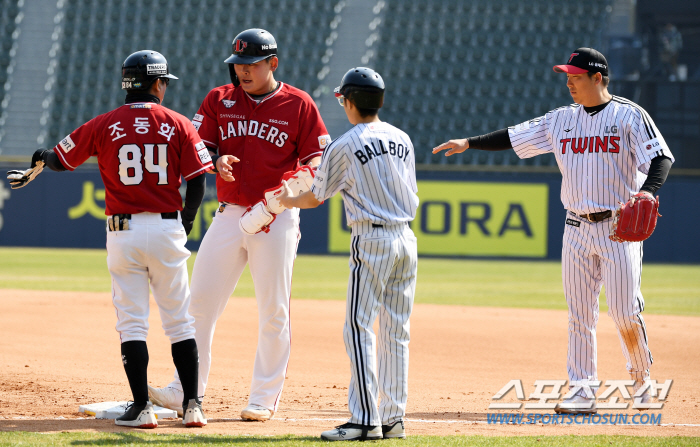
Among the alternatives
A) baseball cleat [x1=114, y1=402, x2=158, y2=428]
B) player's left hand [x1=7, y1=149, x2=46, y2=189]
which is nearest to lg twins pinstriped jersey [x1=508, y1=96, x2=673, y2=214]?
baseball cleat [x1=114, y1=402, x2=158, y2=428]

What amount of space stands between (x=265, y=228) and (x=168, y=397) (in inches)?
41.9

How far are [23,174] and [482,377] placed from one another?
11.7ft

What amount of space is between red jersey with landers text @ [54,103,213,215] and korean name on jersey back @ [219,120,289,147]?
0.39 meters

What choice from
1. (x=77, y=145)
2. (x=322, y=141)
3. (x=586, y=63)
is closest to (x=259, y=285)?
(x=322, y=141)

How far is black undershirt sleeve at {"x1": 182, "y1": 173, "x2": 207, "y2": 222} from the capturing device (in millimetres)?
4090

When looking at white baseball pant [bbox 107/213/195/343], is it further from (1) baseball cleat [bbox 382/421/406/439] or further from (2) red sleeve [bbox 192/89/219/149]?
(1) baseball cleat [bbox 382/421/406/439]

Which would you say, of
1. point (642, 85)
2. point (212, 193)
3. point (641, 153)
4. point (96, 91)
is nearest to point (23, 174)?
point (641, 153)

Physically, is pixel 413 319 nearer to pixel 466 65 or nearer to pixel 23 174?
pixel 23 174

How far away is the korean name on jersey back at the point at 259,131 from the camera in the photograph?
14.4 ft

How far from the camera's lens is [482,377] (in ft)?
19.9

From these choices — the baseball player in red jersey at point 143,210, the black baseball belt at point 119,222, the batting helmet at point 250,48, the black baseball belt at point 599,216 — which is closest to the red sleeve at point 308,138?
the batting helmet at point 250,48

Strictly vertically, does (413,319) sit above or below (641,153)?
below

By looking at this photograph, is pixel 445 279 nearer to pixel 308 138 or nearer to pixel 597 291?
pixel 597 291

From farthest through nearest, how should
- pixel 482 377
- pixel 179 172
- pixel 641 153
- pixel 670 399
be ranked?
pixel 482 377 < pixel 670 399 < pixel 641 153 < pixel 179 172
